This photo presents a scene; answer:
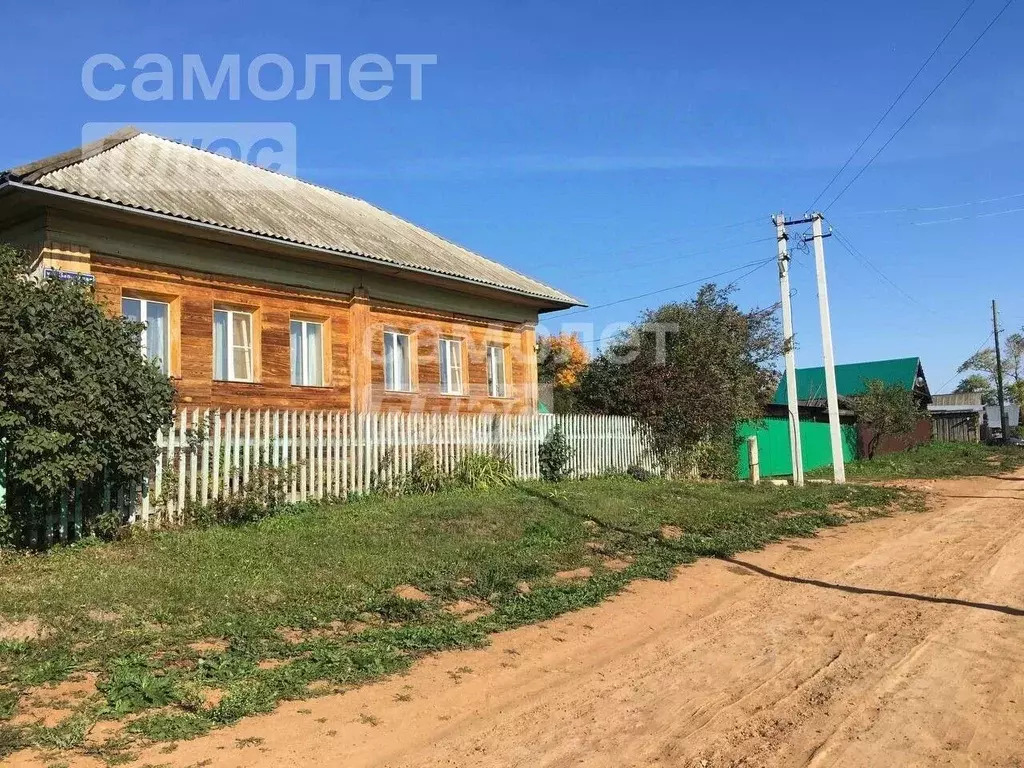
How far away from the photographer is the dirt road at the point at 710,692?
4.25 metres

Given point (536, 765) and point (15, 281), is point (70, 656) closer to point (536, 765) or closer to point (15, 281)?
point (536, 765)

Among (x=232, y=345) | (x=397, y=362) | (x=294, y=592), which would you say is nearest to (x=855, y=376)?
(x=397, y=362)

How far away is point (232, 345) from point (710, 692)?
11.2 m

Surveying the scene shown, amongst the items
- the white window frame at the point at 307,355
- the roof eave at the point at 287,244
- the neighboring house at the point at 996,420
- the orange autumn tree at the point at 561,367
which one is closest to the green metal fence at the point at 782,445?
the orange autumn tree at the point at 561,367

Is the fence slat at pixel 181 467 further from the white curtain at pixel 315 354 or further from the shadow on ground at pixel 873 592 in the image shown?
the shadow on ground at pixel 873 592

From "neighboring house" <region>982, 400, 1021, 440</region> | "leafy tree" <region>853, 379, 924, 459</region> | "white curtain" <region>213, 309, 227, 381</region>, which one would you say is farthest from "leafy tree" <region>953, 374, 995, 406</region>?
"white curtain" <region>213, 309, 227, 381</region>

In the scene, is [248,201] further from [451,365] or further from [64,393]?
[64,393]

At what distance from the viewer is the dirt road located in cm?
425

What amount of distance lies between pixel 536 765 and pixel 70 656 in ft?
11.3

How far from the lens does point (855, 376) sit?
44.4 metres

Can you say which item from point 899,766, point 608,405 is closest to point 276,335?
point 608,405

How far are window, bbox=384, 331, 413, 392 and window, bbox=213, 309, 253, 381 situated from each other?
3.15 meters

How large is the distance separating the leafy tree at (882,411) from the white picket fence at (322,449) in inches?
733

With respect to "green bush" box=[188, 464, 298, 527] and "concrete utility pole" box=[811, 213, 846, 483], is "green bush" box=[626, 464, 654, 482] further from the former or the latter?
"green bush" box=[188, 464, 298, 527]
